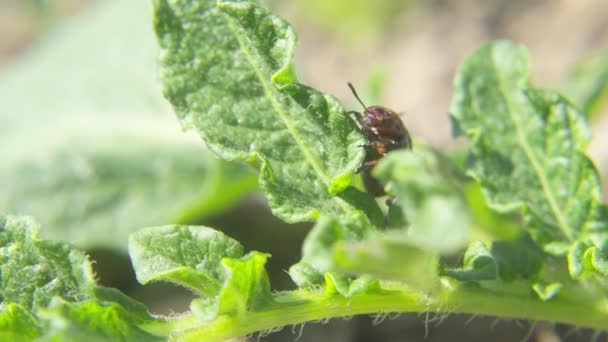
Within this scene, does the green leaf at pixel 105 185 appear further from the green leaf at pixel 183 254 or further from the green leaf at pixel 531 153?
the green leaf at pixel 183 254

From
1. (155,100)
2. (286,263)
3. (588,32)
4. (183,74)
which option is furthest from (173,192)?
(588,32)

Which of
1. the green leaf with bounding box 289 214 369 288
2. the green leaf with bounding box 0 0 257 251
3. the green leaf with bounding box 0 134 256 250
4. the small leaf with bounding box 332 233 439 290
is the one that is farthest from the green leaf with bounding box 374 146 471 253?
the green leaf with bounding box 0 134 256 250

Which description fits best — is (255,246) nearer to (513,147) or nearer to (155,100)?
(155,100)

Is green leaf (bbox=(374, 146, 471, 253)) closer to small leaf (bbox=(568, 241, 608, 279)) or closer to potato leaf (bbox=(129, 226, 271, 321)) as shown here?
potato leaf (bbox=(129, 226, 271, 321))

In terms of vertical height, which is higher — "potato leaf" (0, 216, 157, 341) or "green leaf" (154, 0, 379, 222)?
"green leaf" (154, 0, 379, 222)

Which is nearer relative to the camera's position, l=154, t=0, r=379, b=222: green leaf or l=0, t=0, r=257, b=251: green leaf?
l=154, t=0, r=379, b=222: green leaf

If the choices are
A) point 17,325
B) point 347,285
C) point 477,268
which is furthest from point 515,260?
point 17,325

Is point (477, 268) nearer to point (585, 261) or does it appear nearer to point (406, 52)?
point (585, 261)
